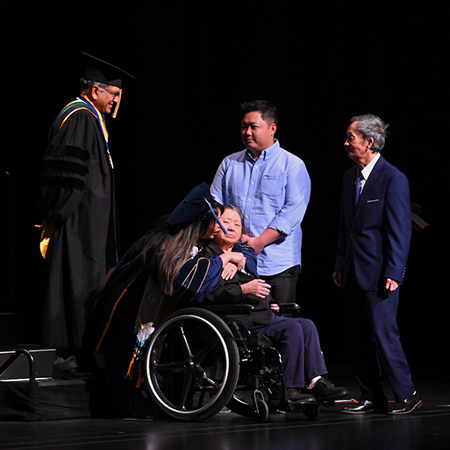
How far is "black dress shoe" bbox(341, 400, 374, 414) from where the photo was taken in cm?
398

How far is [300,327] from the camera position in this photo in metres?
3.74

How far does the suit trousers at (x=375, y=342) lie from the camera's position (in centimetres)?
392

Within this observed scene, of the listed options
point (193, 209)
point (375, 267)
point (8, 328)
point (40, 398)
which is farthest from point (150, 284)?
point (8, 328)

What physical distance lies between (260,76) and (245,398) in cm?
248

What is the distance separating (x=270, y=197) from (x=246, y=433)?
4.52 ft

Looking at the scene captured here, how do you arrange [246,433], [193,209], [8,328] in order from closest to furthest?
[246,433], [193,209], [8,328]

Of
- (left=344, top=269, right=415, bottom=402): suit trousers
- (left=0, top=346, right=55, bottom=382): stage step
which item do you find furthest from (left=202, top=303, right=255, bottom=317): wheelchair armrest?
(left=0, top=346, right=55, bottom=382): stage step

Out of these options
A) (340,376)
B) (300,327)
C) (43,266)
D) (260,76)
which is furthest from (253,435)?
(260,76)

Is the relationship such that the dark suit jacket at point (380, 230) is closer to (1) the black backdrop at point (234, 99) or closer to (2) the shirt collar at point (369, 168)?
(2) the shirt collar at point (369, 168)

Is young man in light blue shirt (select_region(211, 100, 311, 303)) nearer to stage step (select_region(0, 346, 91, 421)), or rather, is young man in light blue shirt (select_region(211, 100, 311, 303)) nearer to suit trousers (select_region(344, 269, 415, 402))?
suit trousers (select_region(344, 269, 415, 402))

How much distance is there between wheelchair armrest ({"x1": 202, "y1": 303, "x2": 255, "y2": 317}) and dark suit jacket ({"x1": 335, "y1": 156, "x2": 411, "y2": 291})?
607 millimetres

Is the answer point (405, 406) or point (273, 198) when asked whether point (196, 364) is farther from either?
point (273, 198)

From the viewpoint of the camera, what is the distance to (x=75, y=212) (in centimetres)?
422

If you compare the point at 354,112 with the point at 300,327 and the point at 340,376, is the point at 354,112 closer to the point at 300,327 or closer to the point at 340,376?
the point at 340,376
